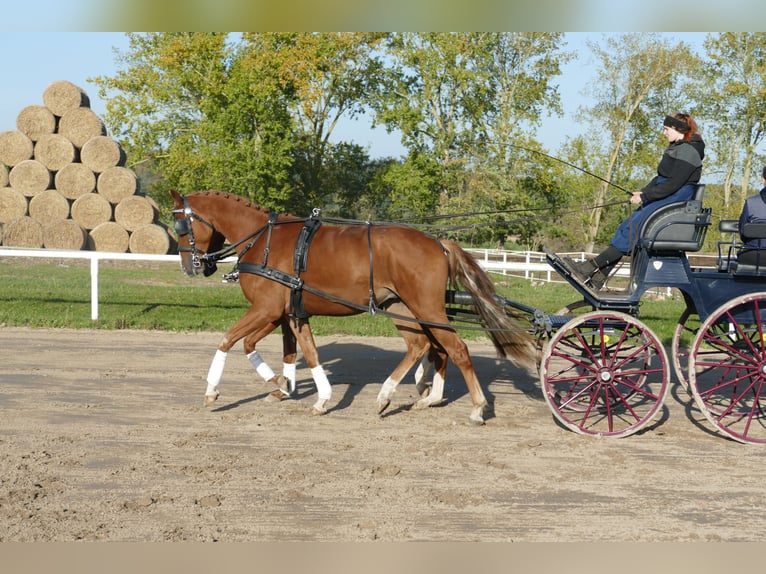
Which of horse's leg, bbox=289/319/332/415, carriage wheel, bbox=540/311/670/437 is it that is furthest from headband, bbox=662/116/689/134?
horse's leg, bbox=289/319/332/415

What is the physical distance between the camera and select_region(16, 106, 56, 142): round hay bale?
73.6 ft

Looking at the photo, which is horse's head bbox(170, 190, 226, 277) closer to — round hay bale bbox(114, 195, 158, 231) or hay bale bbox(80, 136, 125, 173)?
round hay bale bbox(114, 195, 158, 231)

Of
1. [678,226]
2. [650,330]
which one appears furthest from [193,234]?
[678,226]

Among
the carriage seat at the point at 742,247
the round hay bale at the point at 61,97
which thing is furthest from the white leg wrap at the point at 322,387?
the round hay bale at the point at 61,97

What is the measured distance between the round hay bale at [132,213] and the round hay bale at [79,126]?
2.04 m

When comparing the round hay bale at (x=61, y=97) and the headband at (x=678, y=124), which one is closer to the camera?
the headband at (x=678, y=124)

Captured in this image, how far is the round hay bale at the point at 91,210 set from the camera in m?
22.4

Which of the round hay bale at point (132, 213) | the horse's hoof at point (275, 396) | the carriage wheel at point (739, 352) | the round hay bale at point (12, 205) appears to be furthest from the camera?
the round hay bale at point (132, 213)

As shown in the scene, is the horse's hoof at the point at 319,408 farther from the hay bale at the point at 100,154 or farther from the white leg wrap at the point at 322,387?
the hay bale at the point at 100,154

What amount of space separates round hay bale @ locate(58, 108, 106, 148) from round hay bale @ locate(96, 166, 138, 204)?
1.14 metres

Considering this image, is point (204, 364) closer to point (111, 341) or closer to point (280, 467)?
point (111, 341)

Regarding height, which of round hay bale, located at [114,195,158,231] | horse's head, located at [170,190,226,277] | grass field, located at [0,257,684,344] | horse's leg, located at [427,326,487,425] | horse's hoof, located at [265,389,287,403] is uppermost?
horse's head, located at [170,190,226,277]

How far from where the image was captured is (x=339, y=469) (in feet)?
18.3

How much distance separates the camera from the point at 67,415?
695 cm
